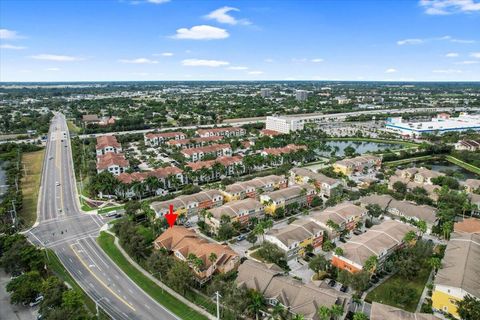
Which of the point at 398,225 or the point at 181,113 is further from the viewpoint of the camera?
the point at 181,113

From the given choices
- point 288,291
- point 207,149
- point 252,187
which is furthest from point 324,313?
point 207,149

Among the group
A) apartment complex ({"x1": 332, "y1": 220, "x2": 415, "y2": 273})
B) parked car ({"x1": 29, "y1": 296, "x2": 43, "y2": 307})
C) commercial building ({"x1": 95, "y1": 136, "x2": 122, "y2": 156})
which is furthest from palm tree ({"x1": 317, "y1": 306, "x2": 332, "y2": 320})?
commercial building ({"x1": 95, "y1": 136, "x2": 122, "y2": 156})

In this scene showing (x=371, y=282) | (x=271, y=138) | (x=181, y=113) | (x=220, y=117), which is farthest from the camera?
(x=181, y=113)

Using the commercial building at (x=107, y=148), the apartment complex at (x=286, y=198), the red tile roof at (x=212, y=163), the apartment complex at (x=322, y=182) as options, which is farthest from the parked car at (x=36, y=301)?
the commercial building at (x=107, y=148)

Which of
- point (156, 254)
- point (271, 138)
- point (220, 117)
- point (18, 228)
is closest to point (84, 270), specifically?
point (156, 254)

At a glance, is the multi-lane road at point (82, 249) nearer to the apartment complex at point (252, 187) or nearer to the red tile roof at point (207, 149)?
the apartment complex at point (252, 187)

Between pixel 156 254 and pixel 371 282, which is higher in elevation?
pixel 156 254

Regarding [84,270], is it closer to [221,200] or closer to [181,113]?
[221,200]

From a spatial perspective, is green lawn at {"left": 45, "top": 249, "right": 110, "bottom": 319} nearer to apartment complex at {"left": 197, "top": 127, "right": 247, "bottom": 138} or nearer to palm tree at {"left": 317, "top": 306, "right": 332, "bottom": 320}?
palm tree at {"left": 317, "top": 306, "right": 332, "bottom": 320}

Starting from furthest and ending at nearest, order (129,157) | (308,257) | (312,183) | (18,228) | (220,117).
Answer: (220,117) < (129,157) < (312,183) < (18,228) < (308,257)
